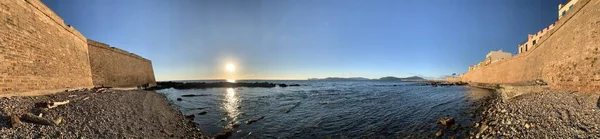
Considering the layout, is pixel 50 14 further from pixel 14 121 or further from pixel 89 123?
pixel 14 121

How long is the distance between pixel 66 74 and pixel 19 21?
4.76 meters

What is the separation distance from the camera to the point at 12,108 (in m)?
6.37

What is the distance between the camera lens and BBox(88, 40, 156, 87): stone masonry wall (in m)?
20.7

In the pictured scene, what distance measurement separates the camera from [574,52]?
12.9m

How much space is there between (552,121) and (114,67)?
31.9m

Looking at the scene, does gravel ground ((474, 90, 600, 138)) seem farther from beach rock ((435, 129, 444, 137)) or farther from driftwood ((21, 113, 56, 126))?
driftwood ((21, 113, 56, 126))

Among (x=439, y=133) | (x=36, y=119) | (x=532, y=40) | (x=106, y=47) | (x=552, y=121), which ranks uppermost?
(x=532, y=40)

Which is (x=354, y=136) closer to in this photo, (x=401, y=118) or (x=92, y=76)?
(x=401, y=118)

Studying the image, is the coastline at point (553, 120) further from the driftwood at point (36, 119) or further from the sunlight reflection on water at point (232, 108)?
the driftwood at point (36, 119)

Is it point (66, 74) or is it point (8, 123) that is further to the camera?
point (66, 74)

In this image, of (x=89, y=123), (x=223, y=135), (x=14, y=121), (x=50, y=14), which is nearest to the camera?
(x=14, y=121)

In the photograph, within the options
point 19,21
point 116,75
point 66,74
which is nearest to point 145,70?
point 116,75

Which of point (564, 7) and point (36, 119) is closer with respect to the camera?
point (36, 119)

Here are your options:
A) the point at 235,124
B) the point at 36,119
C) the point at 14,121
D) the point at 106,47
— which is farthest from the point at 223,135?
the point at 106,47
